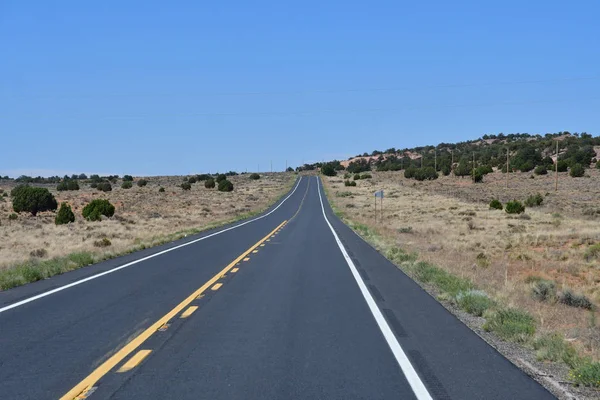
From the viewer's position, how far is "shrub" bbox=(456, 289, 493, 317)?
1100 centimetres

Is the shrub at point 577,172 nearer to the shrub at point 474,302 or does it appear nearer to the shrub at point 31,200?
the shrub at point 31,200

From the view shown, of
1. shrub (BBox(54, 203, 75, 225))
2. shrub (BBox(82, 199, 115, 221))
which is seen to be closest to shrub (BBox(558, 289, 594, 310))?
shrub (BBox(54, 203, 75, 225))

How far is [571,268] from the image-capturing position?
23484 millimetres

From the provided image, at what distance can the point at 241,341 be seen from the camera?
8430 mm

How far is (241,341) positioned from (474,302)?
4.82 m

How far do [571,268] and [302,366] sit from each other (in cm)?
1915

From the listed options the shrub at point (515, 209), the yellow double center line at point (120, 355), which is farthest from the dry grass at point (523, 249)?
the yellow double center line at point (120, 355)

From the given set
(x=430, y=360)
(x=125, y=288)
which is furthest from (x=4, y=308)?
Answer: (x=430, y=360)

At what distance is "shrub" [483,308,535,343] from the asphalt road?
1.55ft

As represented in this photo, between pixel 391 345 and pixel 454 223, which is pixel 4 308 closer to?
pixel 391 345

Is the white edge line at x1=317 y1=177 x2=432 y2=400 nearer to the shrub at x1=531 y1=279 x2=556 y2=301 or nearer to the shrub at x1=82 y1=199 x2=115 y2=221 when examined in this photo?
the shrub at x1=531 y1=279 x2=556 y2=301

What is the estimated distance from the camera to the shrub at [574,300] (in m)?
15.6

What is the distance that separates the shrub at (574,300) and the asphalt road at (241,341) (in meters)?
4.01

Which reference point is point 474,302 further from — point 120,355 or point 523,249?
point 523,249
